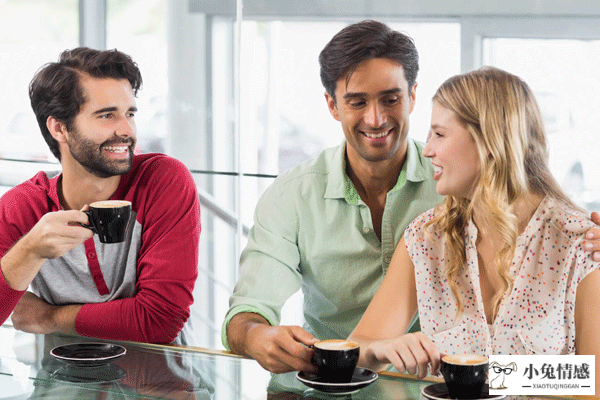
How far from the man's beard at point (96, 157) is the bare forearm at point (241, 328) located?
60 cm

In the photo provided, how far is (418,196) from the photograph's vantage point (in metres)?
1.87

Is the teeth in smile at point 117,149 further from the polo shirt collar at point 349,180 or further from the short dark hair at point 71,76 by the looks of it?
the polo shirt collar at point 349,180

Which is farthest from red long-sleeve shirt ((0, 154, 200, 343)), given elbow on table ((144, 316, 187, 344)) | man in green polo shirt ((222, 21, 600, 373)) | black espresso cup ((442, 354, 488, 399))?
black espresso cup ((442, 354, 488, 399))

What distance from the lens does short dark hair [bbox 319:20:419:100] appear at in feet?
5.91

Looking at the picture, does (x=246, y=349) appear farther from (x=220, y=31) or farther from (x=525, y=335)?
(x=220, y=31)

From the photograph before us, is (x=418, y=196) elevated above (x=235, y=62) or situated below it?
below

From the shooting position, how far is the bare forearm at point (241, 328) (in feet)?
4.89

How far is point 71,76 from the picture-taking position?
2043 mm

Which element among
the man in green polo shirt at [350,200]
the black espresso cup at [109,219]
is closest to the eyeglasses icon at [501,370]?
the man in green polo shirt at [350,200]

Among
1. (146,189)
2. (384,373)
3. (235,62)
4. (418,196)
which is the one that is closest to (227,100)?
(235,62)

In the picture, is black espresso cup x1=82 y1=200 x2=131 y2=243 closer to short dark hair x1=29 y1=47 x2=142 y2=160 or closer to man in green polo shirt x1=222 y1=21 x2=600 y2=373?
man in green polo shirt x1=222 y1=21 x2=600 y2=373

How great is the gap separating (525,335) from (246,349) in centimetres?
60

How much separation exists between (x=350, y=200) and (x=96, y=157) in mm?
724

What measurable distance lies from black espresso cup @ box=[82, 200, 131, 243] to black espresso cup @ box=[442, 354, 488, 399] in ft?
2.52
